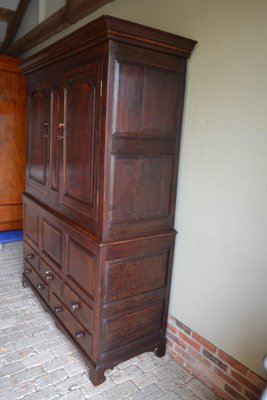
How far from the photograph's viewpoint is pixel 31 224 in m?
3.01

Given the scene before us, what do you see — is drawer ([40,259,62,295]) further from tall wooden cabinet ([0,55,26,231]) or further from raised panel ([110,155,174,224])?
tall wooden cabinet ([0,55,26,231])

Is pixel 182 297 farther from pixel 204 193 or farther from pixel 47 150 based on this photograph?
pixel 47 150

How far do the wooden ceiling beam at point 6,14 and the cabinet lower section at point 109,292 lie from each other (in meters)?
3.03

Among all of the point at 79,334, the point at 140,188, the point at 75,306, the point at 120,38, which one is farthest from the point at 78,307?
the point at 120,38

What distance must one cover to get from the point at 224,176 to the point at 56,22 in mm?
2659

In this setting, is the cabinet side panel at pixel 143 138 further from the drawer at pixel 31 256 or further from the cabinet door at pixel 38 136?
the drawer at pixel 31 256

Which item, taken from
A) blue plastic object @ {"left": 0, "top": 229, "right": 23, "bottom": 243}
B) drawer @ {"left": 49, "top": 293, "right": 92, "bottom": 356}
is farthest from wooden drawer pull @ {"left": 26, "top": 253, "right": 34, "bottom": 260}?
blue plastic object @ {"left": 0, "top": 229, "right": 23, "bottom": 243}

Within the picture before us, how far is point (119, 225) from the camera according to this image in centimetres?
196

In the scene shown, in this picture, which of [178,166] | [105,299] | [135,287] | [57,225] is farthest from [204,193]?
[57,225]

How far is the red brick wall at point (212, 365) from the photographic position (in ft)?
6.11

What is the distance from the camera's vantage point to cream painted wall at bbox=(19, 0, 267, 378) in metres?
1.72

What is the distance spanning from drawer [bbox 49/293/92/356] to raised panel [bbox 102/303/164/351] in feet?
0.46

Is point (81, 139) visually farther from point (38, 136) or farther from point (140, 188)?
point (38, 136)

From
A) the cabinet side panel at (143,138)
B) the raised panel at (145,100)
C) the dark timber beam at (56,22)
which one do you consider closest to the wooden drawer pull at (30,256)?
the cabinet side panel at (143,138)
